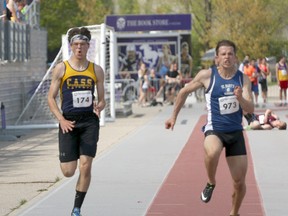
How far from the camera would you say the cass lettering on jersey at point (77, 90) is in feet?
32.6

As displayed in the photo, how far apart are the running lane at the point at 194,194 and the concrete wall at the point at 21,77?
30.4 ft

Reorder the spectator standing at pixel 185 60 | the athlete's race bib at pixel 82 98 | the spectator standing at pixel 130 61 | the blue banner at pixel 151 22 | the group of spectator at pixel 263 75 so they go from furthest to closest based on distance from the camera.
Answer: the spectator standing at pixel 185 60, the blue banner at pixel 151 22, the spectator standing at pixel 130 61, the group of spectator at pixel 263 75, the athlete's race bib at pixel 82 98

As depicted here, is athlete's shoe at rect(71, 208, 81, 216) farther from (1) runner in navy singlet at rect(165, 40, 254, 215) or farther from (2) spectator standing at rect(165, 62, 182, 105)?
(2) spectator standing at rect(165, 62, 182, 105)

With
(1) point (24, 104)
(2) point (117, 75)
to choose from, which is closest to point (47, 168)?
(1) point (24, 104)

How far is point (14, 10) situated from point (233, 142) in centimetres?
1623

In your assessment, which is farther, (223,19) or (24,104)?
(223,19)

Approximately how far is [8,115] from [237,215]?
15.4 metres

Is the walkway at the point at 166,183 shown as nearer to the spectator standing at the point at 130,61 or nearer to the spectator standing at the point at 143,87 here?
the spectator standing at the point at 143,87

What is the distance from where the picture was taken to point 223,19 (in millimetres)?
51875

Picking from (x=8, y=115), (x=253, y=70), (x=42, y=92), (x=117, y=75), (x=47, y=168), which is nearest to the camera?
(x=47, y=168)

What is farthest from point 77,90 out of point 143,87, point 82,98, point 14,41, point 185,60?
point 185,60

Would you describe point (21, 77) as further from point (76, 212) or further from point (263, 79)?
point (76, 212)

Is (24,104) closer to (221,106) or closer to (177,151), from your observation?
(177,151)

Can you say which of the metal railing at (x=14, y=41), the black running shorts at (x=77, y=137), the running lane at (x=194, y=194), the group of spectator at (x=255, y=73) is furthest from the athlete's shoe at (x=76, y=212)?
the group of spectator at (x=255, y=73)
